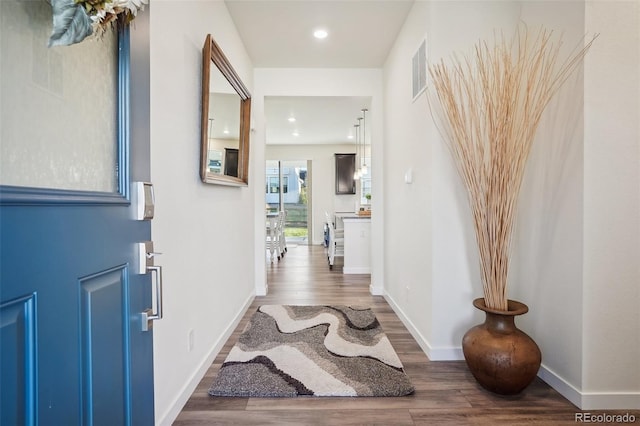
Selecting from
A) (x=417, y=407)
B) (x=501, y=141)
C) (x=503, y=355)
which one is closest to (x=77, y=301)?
(x=417, y=407)

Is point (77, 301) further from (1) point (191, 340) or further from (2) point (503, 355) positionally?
(2) point (503, 355)

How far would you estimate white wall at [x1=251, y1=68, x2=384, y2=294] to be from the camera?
4.05 meters

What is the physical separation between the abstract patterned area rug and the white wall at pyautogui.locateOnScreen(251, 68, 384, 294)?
3.24 ft

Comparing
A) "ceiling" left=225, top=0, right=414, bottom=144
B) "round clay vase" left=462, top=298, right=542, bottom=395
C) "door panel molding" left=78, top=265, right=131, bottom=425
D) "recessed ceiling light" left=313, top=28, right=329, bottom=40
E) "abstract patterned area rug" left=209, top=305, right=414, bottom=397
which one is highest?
"ceiling" left=225, top=0, right=414, bottom=144

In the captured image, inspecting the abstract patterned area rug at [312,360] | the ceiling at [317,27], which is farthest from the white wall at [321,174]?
the abstract patterned area rug at [312,360]

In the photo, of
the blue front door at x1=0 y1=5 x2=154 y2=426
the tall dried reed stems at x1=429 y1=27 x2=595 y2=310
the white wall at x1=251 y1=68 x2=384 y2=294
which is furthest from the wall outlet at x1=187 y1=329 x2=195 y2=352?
the white wall at x1=251 y1=68 x2=384 y2=294

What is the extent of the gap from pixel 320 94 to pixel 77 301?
375 cm

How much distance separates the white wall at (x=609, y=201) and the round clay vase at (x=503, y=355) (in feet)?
0.94

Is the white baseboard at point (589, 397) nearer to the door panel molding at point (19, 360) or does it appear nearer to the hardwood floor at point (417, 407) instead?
the hardwood floor at point (417, 407)

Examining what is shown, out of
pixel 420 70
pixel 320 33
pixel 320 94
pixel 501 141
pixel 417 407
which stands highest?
→ pixel 320 33

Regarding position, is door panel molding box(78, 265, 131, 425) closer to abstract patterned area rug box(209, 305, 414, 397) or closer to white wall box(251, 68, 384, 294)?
abstract patterned area rug box(209, 305, 414, 397)

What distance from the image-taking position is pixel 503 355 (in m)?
1.83

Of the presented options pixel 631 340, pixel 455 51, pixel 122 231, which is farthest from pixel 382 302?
pixel 122 231

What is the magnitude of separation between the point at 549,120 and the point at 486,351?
1425 mm
